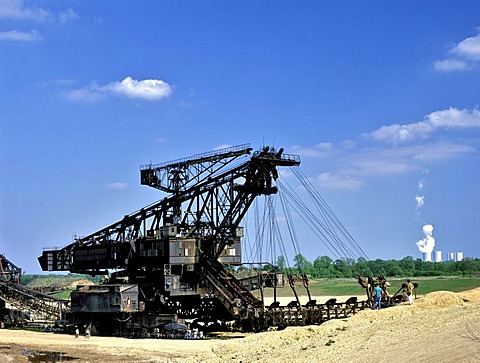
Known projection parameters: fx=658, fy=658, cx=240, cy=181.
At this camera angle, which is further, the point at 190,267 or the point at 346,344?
the point at 190,267

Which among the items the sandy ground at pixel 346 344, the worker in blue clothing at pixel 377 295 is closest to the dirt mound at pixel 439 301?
the sandy ground at pixel 346 344

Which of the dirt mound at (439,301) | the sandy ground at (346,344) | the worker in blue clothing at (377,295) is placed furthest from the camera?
the worker in blue clothing at (377,295)

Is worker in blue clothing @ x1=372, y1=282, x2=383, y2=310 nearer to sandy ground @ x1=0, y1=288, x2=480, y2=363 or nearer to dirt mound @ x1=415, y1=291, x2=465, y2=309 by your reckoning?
dirt mound @ x1=415, y1=291, x2=465, y2=309

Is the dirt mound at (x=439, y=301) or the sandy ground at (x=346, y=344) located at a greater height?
the dirt mound at (x=439, y=301)

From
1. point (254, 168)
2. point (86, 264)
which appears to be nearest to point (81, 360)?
point (254, 168)

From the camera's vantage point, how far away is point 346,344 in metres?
33.1

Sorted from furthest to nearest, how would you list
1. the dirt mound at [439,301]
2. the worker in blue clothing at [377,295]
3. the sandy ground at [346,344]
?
the worker in blue clothing at [377,295], the dirt mound at [439,301], the sandy ground at [346,344]

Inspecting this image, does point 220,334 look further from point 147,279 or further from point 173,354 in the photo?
point 173,354

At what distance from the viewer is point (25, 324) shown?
68.7 metres

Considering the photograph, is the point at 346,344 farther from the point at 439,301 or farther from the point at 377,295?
the point at 377,295

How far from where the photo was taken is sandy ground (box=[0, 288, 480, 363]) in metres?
28.9

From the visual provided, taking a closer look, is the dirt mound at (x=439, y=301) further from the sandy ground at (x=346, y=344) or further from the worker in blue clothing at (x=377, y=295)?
the worker in blue clothing at (x=377, y=295)

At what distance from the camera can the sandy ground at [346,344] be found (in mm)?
28906

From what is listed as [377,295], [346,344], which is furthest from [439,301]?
[346,344]
